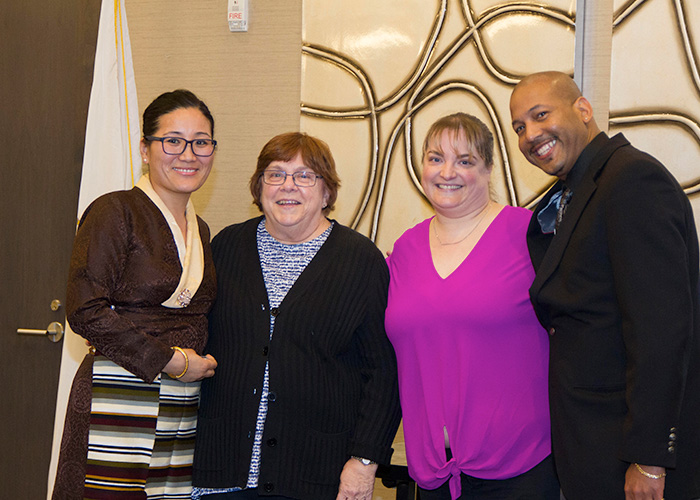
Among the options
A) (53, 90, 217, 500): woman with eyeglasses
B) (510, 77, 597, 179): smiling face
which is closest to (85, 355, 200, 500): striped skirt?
(53, 90, 217, 500): woman with eyeglasses

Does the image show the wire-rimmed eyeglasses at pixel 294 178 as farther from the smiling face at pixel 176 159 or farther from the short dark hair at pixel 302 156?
the smiling face at pixel 176 159

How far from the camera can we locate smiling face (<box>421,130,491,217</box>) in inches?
74.2

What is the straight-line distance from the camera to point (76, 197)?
308 centimetres

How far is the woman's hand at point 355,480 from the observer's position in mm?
1834

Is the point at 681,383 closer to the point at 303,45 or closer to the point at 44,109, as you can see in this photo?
the point at 303,45

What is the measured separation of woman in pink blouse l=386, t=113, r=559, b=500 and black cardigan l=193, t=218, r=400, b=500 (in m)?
0.08

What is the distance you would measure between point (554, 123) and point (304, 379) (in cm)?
92

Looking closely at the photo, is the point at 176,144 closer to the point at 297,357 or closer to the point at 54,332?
the point at 297,357

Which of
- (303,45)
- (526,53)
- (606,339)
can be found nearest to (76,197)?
(303,45)

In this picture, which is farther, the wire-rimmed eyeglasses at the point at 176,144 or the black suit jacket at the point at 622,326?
the wire-rimmed eyeglasses at the point at 176,144

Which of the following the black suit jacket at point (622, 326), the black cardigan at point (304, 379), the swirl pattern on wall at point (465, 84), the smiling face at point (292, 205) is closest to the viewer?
the black suit jacket at point (622, 326)

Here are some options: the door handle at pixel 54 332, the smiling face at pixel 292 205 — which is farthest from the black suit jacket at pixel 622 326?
the door handle at pixel 54 332

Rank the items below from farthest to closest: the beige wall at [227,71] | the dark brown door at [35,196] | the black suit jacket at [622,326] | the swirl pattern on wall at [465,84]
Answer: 1. the dark brown door at [35,196]
2. the beige wall at [227,71]
3. the swirl pattern on wall at [465,84]
4. the black suit jacket at [622,326]

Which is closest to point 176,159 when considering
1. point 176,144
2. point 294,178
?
point 176,144
